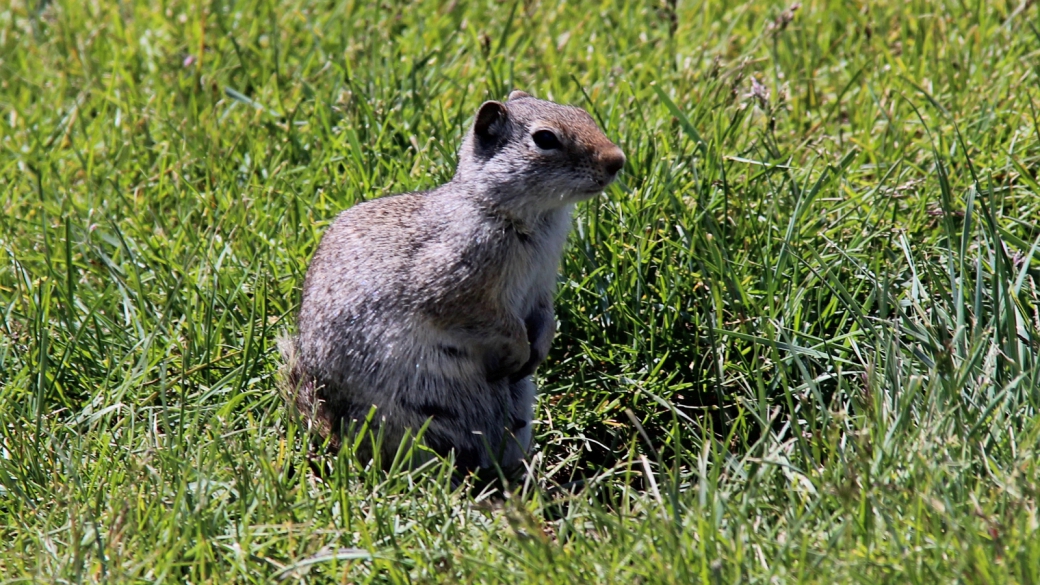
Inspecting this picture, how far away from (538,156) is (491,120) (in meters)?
0.22

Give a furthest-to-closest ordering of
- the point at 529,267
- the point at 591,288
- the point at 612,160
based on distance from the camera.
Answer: the point at 591,288
the point at 529,267
the point at 612,160

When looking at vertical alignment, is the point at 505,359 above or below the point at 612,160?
below

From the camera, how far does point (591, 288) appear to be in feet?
13.5

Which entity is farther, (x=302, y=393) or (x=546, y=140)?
(x=302, y=393)

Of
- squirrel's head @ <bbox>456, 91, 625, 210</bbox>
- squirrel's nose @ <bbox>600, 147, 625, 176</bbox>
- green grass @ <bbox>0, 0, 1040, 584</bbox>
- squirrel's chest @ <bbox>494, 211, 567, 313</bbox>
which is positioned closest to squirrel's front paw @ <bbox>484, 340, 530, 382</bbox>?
squirrel's chest @ <bbox>494, 211, 567, 313</bbox>

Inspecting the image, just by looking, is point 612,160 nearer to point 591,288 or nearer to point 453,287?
point 453,287

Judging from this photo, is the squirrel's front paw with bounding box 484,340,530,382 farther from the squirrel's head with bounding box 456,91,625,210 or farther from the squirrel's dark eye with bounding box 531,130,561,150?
the squirrel's dark eye with bounding box 531,130,561,150

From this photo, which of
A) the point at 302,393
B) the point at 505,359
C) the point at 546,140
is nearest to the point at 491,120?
the point at 546,140

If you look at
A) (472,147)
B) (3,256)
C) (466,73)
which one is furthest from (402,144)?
(3,256)

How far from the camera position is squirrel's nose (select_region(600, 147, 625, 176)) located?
3463mm

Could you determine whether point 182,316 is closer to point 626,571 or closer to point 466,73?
point 466,73

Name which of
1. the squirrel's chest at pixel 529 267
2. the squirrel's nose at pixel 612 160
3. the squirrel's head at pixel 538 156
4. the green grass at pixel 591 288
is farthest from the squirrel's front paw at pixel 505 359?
the squirrel's nose at pixel 612 160

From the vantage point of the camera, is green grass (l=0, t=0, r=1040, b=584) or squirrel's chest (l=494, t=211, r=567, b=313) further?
squirrel's chest (l=494, t=211, r=567, b=313)

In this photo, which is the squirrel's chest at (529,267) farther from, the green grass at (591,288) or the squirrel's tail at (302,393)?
the squirrel's tail at (302,393)
